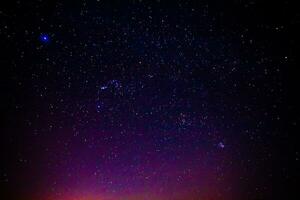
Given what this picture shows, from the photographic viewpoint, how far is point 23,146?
15.4ft

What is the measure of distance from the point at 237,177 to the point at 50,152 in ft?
9.72

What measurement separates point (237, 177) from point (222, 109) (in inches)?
54.6

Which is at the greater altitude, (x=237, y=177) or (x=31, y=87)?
(x=31, y=87)

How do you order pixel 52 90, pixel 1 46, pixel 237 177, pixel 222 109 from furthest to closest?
pixel 237 177 < pixel 222 109 < pixel 52 90 < pixel 1 46

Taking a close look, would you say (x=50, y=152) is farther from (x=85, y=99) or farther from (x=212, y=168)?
(x=212, y=168)

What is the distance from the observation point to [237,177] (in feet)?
16.7

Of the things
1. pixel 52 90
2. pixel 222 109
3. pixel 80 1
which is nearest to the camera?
pixel 80 1

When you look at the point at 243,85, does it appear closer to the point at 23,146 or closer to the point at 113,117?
the point at 113,117

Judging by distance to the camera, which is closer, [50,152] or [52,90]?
[52,90]

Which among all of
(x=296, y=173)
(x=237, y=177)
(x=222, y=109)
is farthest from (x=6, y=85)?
(x=296, y=173)

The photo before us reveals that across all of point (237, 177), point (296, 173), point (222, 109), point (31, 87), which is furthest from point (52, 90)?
point (296, 173)

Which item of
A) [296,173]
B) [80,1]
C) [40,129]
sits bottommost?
[296,173]

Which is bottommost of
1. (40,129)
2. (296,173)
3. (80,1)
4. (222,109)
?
(296,173)

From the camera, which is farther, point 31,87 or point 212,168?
point 212,168
